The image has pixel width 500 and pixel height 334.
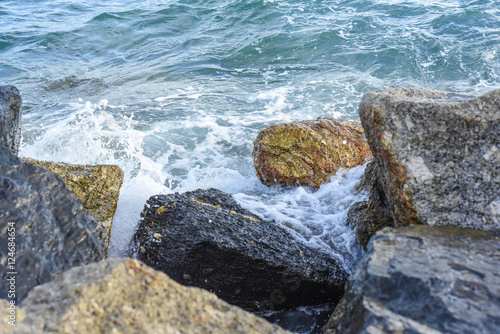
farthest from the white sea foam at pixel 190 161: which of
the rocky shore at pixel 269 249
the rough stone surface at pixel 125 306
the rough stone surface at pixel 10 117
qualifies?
the rough stone surface at pixel 125 306

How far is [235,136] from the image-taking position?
6445 millimetres

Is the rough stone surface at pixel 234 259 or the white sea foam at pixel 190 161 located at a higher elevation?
the rough stone surface at pixel 234 259

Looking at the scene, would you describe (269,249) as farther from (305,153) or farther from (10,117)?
(10,117)

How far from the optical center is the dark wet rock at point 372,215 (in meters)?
2.88

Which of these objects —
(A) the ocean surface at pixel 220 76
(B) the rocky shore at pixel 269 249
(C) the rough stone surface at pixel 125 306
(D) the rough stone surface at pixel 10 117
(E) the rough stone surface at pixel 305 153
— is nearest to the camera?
(C) the rough stone surface at pixel 125 306

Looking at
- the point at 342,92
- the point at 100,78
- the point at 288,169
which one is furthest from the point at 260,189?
the point at 100,78

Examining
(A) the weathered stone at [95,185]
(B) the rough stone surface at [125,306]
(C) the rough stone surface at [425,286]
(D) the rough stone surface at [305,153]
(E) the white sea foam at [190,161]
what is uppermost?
(B) the rough stone surface at [125,306]

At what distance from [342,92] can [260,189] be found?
3865 millimetres

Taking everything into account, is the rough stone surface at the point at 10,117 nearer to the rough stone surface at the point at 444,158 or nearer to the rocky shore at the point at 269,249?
the rocky shore at the point at 269,249

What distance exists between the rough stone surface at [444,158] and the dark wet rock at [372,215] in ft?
1.73

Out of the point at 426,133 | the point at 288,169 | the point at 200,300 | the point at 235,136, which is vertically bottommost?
the point at 235,136

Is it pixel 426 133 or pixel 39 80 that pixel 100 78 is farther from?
pixel 426 133

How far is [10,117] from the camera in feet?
10.7

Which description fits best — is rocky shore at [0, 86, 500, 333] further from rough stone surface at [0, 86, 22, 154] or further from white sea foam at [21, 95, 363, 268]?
white sea foam at [21, 95, 363, 268]
